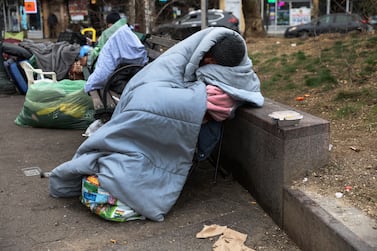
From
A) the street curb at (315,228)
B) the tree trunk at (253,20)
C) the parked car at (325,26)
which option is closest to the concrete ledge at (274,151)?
the street curb at (315,228)

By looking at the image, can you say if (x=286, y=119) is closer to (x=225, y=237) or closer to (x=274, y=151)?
(x=274, y=151)

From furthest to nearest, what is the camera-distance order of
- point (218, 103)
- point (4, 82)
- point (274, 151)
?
point (4, 82)
point (218, 103)
point (274, 151)

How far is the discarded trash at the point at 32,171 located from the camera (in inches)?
172

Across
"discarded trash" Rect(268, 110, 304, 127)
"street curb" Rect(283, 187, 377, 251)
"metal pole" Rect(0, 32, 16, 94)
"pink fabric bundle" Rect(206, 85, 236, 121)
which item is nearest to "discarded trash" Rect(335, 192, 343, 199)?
"street curb" Rect(283, 187, 377, 251)

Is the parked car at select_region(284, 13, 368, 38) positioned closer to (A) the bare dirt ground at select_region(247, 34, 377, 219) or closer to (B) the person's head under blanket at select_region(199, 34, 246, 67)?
(A) the bare dirt ground at select_region(247, 34, 377, 219)

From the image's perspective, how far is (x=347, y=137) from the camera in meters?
4.22

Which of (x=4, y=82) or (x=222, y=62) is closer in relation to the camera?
(x=222, y=62)

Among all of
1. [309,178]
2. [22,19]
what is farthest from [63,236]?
[22,19]

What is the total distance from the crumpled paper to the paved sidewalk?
0.04m

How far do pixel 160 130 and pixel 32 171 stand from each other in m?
1.68

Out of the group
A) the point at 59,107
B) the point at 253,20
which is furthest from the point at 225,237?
the point at 253,20

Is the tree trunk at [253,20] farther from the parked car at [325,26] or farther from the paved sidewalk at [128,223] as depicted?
the paved sidewalk at [128,223]

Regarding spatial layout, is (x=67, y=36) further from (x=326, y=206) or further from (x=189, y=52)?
(x=326, y=206)

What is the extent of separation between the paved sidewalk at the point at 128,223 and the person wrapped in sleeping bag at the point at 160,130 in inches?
6.2
